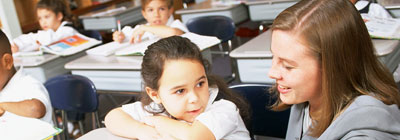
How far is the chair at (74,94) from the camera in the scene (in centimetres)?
195

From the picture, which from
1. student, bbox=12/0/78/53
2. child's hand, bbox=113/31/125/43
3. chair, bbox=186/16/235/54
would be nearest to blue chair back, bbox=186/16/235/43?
chair, bbox=186/16/235/54

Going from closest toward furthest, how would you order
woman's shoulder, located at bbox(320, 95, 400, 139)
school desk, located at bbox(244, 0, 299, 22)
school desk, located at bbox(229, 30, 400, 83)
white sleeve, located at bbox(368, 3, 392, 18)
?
woman's shoulder, located at bbox(320, 95, 400, 139) < school desk, located at bbox(229, 30, 400, 83) < white sleeve, located at bbox(368, 3, 392, 18) < school desk, located at bbox(244, 0, 299, 22)

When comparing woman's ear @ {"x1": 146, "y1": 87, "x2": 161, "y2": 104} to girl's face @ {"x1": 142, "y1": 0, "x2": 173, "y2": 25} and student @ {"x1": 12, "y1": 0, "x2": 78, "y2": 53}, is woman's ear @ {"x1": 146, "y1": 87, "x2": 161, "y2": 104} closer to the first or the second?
girl's face @ {"x1": 142, "y1": 0, "x2": 173, "y2": 25}

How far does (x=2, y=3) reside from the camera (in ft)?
13.1

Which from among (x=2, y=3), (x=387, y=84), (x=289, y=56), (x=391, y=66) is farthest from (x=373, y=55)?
(x=2, y=3)

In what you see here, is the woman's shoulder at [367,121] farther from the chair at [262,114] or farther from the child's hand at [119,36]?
the child's hand at [119,36]

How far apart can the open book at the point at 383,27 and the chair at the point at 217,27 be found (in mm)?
1141

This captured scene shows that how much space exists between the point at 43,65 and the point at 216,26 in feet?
4.15

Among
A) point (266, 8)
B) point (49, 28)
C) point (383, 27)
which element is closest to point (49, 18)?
point (49, 28)

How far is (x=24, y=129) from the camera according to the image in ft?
4.31

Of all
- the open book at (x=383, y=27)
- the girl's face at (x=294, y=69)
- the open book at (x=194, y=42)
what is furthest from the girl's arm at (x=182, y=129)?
the open book at (x=383, y=27)

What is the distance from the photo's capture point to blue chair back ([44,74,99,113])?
1947 millimetres

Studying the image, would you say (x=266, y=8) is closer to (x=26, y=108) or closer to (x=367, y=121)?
(x=26, y=108)

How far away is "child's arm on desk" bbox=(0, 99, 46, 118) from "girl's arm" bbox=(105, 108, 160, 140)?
35 centimetres
